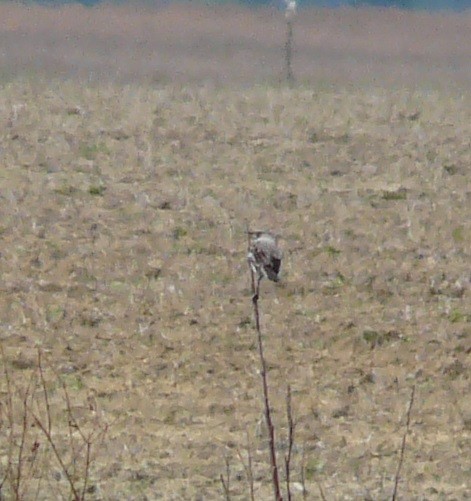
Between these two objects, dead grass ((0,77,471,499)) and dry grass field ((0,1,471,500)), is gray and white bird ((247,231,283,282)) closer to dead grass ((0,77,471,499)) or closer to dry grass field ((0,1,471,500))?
dry grass field ((0,1,471,500))

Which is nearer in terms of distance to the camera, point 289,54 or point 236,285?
point 236,285

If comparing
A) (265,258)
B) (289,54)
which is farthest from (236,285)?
(289,54)

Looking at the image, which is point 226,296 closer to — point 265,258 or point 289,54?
point 265,258

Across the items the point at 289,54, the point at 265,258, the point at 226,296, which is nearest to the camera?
the point at 265,258

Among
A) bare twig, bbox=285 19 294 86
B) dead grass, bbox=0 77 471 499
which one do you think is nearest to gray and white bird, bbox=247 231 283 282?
dead grass, bbox=0 77 471 499

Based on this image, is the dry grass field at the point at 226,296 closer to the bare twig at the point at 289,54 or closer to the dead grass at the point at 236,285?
the dead grass at the point at 236,285

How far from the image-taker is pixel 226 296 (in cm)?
625

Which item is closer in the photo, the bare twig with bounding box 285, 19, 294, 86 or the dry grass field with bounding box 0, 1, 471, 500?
the dry grass field with bounding box 0, 1, 471, 500

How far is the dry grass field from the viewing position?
4477 millimetres

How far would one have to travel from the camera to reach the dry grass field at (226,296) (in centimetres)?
448

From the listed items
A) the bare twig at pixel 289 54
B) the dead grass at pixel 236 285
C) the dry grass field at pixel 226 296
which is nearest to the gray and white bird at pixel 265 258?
the dry grass field at pixel 226 296

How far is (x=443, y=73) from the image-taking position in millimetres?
15703

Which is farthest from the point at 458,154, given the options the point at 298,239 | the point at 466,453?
the point at 466,453

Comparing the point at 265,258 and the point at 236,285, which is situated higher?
the point at 265,258
